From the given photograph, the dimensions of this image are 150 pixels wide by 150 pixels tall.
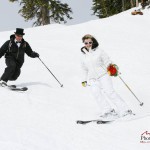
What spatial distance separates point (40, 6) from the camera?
93.3 feet

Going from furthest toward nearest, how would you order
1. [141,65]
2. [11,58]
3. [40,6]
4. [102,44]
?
1. [40,6]
2. [102,44]
3. [141,65]
4. [11,58]

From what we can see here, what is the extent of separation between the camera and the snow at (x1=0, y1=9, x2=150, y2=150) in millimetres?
5668

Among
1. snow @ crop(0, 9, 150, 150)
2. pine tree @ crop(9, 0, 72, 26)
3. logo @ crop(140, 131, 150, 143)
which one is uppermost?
pine tree @ crop(9, 0, 72, 26)

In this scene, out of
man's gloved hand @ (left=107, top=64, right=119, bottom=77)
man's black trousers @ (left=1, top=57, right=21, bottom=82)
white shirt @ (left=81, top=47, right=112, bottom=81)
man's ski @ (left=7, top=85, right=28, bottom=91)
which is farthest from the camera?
man's black trousers @ (left=1, top=57, right=21, bottom=82)

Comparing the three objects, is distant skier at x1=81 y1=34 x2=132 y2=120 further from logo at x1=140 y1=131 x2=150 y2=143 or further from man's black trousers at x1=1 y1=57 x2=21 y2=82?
man's black trousers at x1=1 y1=57 x2=21 y2=82

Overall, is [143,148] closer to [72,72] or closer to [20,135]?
[20,135]

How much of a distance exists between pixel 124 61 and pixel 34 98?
16.6 feet

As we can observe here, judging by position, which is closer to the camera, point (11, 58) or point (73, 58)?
point (11, 58)

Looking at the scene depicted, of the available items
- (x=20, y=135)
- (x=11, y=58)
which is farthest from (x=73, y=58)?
(x=20, y=135)

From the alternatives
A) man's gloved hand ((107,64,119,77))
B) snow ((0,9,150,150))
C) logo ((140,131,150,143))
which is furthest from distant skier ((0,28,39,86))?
logo ((140,131,150,143))

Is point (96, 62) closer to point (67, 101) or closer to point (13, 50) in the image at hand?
point (67, 101)

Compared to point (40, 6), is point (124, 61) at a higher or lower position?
lower

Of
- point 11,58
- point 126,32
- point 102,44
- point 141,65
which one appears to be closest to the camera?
point 11,58

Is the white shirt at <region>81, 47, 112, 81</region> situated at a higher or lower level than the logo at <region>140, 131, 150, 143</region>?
higher
